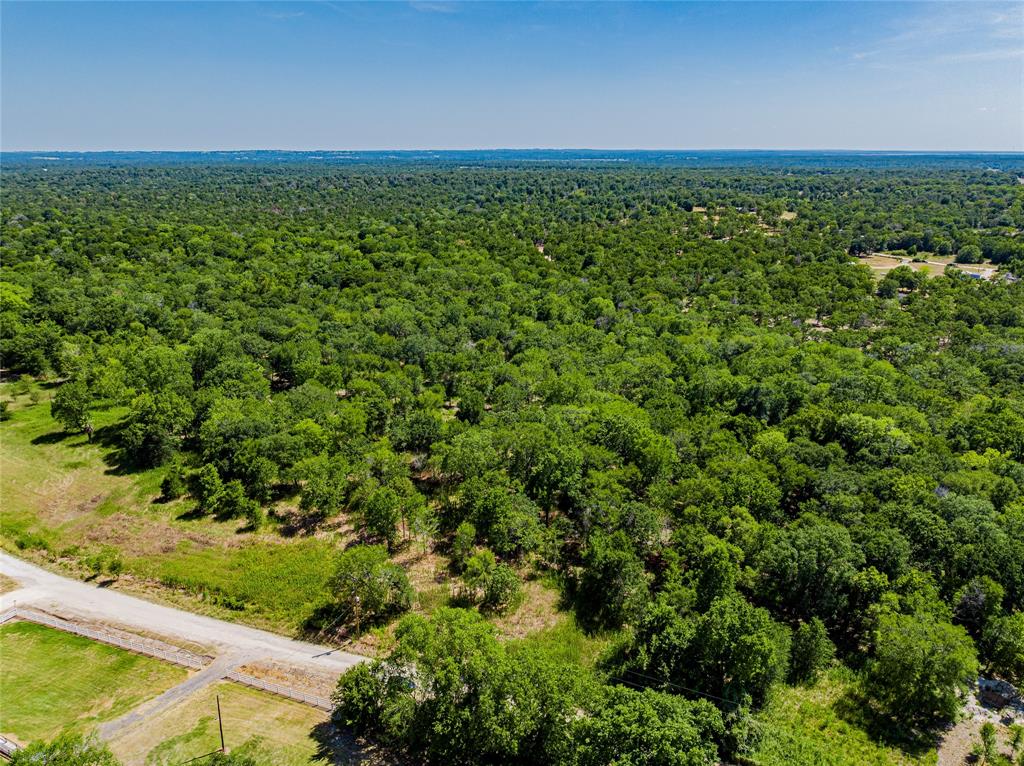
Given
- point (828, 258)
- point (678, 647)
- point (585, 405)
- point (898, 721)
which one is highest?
point (828, 258)

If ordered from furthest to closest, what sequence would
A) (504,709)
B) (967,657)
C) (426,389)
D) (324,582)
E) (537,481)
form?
(426,389), (537,481), (324,582), (967,657), (504,709)

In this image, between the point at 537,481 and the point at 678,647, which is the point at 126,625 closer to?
the point at 537,481

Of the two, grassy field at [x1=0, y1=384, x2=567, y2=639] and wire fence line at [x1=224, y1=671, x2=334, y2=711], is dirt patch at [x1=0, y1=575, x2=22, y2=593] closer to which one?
grassy field at [x1=0, y1=384, x2=567, y2=639]

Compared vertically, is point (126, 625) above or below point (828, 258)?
below

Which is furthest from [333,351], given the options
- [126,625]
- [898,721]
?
[898,721]

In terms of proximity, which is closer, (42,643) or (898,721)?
(898,721)

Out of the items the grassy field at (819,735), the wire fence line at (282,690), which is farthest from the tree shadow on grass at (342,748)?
the grassy field at (819,735)
